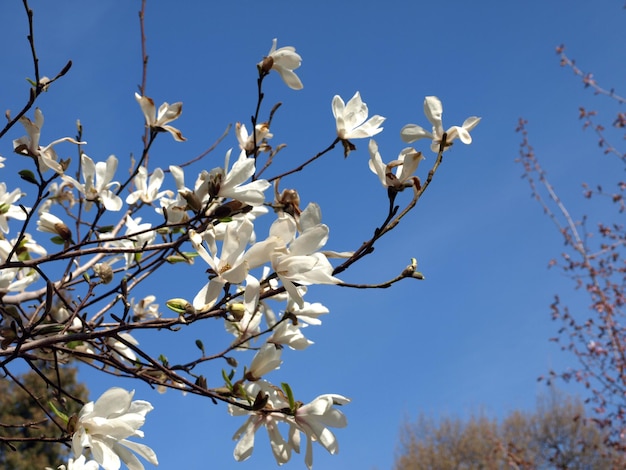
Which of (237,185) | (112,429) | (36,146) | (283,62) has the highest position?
(283,62)

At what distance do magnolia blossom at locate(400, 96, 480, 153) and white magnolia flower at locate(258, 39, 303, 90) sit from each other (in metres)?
0.29

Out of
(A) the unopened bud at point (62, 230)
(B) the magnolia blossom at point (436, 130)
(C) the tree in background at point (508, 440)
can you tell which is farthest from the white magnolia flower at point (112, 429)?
(C) the tree in background at point (508, 440)

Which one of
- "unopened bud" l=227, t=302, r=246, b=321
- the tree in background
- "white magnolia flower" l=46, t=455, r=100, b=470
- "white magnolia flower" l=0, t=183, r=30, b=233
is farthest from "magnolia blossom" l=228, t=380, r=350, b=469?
the tree in background

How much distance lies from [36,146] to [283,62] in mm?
493

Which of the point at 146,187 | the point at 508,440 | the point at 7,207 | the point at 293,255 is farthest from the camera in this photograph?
the point at 508,440

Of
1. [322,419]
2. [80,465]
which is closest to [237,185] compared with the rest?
[322,419]

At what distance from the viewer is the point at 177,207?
3.67 ft

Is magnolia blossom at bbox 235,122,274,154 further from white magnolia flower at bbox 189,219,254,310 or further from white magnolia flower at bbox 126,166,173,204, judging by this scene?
white magnolia flower at bbox 189,219,254,310

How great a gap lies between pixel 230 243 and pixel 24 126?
50cm

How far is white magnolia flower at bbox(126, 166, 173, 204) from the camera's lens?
63.4 inches

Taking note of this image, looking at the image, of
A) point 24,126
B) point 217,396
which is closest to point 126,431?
point 217,396

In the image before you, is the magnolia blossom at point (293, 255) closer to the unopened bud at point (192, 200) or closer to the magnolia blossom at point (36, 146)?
the unopened bud at point (192, 200)

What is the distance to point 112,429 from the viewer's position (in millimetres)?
938

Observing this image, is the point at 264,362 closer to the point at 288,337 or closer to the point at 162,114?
the point at 288,337
